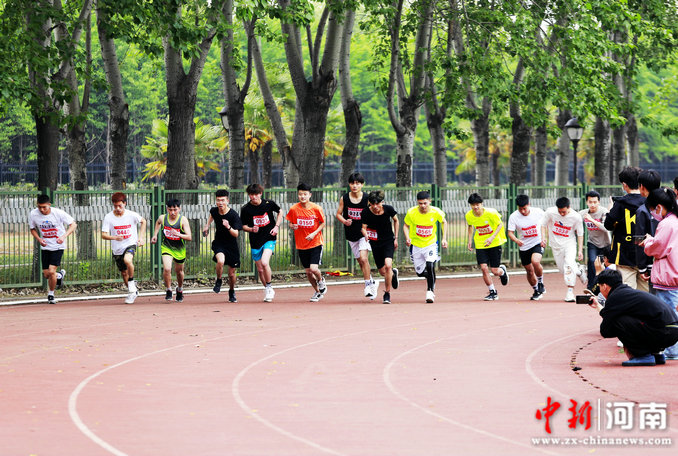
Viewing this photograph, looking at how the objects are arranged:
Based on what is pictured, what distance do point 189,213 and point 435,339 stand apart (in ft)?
29.0

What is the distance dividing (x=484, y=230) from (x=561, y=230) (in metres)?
1.38

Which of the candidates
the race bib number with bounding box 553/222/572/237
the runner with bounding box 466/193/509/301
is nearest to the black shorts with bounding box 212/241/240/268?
the runner with bounding box 466/193/509/301

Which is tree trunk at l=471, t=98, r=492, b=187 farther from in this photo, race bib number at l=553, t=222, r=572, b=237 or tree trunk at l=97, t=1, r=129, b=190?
race bib number at l=553, t=222, r=572, b=237

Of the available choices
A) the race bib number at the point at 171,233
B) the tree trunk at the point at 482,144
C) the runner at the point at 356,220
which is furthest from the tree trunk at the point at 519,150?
the race bib number at the point at 171,233

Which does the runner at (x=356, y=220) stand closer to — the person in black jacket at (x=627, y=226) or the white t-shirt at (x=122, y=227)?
the white t-shirt at (x=122, y=227)

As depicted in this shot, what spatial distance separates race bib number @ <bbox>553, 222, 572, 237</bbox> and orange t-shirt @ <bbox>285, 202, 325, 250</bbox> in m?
3.82

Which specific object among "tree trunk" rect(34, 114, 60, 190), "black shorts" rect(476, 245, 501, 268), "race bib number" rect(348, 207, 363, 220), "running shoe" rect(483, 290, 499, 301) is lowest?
"running shoe" rect(483, 290, 499, 301)

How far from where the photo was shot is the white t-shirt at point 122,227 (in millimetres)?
16938

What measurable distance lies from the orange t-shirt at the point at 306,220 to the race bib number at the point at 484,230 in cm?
269

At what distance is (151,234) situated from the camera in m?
20.8

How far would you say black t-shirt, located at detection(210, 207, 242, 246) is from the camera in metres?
17.1

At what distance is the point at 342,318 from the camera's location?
→ 1493 centimetres

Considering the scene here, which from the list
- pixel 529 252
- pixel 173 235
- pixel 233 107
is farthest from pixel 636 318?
pixel 233 107

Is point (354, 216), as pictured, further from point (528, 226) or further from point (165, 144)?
point (165, 144)
